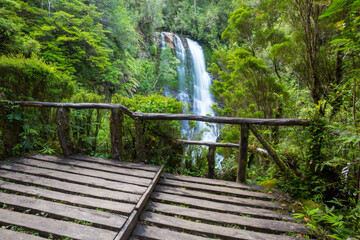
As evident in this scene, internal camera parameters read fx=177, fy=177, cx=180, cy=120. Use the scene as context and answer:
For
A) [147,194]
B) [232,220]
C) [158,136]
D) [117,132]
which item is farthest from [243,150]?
[117,132]

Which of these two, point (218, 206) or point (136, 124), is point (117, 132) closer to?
point (136, 124)

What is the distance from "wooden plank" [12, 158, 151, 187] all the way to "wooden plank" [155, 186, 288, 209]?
1.06ft

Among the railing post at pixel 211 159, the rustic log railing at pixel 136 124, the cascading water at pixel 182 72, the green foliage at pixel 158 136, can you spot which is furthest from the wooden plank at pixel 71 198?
the cascading water at pixel 182 72

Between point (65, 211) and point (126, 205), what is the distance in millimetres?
651

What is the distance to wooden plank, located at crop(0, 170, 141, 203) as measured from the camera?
2.26 m

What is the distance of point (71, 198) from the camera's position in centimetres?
219

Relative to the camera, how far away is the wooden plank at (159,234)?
72.6 inches

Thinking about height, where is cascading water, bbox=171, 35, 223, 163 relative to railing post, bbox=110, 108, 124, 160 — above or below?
above

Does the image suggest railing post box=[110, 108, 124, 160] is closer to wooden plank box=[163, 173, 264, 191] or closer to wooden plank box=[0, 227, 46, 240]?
wooden plank box=[163, 173, 264, 191]

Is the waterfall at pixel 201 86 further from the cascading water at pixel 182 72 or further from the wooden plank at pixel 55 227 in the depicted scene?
the wooden plank at pixel 55 227

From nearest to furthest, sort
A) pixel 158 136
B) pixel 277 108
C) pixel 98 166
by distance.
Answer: pixel 98 166
pixel 158 136
pixel 277 108

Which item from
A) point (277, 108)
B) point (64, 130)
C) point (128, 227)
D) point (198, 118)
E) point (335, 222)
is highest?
point (277, 108)

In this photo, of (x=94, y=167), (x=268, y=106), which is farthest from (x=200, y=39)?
(x=94, y=167)

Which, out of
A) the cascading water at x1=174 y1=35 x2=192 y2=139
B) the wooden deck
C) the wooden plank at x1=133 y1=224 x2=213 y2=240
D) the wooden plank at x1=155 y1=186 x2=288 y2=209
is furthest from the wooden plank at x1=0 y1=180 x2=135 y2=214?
the cascading water at x1=174 y1=35 x2=192 y2=139
